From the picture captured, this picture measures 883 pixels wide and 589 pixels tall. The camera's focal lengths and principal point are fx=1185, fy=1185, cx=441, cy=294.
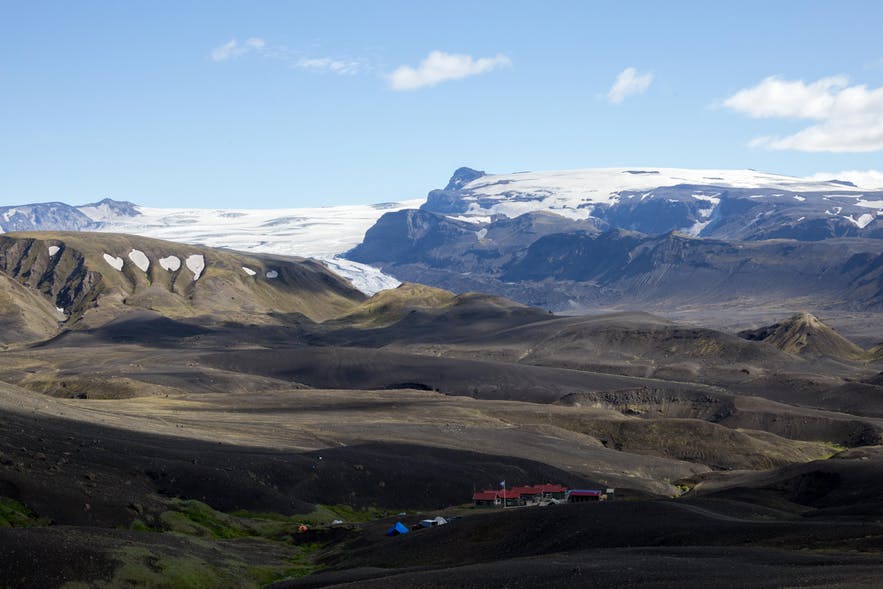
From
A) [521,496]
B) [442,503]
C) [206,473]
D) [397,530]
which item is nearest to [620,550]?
[397,530]

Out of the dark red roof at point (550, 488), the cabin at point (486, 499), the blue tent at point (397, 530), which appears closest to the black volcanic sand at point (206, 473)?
the cabin at point (486, 499)

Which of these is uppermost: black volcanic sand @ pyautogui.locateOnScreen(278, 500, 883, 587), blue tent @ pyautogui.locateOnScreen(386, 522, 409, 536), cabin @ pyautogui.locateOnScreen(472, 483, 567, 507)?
black volcanic sand @ pyautogui.locateOnScreen(278, 500, 883, 587)

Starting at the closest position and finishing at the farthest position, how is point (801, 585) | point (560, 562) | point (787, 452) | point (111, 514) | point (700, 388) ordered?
1. point (801, 585)
2. point (560, 562)
3. point (111, 514)
4. point (787, 452)
5. point (700, 388)

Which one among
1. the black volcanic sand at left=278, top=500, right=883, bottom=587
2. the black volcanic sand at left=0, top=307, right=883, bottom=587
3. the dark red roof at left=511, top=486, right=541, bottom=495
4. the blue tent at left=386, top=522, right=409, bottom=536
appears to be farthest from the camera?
the dark red roof at left=511, top=486, right=541, bottom=495

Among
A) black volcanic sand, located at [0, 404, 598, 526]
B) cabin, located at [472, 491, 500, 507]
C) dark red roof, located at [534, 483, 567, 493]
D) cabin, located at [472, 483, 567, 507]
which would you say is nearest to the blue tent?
black volcanic sand, located at [0, 404, 598, 526]

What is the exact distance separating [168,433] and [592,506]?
4835cm

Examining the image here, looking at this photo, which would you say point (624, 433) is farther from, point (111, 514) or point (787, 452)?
point (111, 514)

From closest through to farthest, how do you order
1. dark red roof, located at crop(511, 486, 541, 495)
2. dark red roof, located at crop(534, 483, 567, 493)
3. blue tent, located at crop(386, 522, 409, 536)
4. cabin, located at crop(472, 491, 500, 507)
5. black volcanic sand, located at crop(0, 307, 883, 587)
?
black volcanic sand, located at crop(0, 307, 883, 587)
blue tent, located at crop(386, 522, 409, 536)
cabin, located at crop(472, 491, 500, 507)
dark red roof, located at crop(511, 486, 541, 495)
dark red roof, located at crop(534, 483, 567, 493)

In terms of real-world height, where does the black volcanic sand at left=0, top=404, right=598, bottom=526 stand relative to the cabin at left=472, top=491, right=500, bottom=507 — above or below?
above

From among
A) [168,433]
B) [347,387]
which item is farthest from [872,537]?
[347,387]

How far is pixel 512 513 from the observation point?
2682 inches

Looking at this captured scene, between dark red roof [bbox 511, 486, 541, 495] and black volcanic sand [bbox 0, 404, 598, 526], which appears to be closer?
black volcanic sand [bbox 0, 404, 598, 526]

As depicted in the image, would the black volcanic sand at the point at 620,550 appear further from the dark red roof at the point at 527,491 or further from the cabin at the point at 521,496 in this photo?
the dark red roof at the point at 527,491

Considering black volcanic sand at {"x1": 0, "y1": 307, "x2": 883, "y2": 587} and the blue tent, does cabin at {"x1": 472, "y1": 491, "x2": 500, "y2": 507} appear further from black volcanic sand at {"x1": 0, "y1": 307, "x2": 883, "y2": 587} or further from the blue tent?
the blue tent
